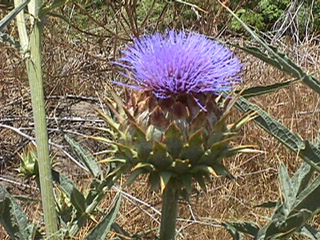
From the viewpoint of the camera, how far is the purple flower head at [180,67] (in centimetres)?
88

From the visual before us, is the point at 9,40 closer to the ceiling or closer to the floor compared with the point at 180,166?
closer to the ceiling

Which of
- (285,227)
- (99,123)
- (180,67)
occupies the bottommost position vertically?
(285,227)

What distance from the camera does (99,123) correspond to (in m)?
2.54

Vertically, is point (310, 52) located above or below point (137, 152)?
above

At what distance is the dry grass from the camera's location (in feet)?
6.68

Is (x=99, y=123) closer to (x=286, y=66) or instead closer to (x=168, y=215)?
(x=168, y=215)

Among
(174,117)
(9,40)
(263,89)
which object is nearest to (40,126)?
(9,40)

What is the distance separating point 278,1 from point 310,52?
101 inches

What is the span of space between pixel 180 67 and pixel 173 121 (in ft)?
0.29

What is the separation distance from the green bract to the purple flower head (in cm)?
2

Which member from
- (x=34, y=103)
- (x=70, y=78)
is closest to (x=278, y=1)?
(x=70, y=78)

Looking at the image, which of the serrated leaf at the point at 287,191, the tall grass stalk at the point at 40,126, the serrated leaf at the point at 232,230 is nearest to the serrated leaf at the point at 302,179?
the serrated leaf at the point at 287,191

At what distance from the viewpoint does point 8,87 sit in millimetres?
2816

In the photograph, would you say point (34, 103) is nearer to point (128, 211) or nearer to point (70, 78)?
point (128, 211)
